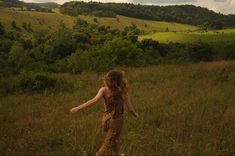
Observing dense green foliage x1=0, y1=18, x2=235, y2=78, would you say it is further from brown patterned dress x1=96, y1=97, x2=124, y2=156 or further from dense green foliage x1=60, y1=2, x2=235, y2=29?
dense green foliage x1=60, y1=2, x2=235, y2=29

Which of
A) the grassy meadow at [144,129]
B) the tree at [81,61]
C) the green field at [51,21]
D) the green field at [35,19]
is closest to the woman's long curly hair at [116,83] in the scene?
the grassy meadow at [144,129]

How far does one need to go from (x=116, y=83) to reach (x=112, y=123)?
0.61 m

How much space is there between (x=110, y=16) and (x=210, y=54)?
8032 centimetres

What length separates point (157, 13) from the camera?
139 m

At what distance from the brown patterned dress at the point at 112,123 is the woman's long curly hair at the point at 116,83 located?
93 millimetres

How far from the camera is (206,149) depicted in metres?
5.48

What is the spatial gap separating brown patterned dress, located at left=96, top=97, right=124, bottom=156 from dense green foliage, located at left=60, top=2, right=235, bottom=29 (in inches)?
4479

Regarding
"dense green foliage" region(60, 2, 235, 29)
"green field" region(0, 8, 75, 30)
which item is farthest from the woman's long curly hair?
"dense green foliage" region(60, 2, 235, 29)

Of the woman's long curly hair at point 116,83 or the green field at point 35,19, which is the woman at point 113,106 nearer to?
the woman's long curly hair at point 116,83

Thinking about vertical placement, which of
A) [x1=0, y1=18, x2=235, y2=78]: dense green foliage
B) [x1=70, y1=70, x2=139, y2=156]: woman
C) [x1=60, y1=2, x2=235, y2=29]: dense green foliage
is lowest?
[x1=0, y1=18, x2=235, y2=78]: dense green foliage

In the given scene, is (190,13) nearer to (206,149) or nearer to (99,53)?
(99,53)

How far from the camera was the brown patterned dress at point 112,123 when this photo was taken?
504 cm

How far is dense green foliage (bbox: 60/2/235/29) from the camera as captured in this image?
12306 centimetres

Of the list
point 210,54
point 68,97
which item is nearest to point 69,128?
point 68,97
